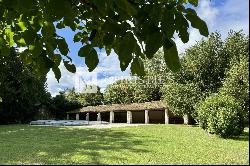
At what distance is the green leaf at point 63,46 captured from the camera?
3.94 metres

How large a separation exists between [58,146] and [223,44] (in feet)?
59.1

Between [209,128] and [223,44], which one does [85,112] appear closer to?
[223,44]

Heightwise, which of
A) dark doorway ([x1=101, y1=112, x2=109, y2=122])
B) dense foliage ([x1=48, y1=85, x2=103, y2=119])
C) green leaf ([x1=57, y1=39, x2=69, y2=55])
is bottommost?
dark doorway ([x1=101, y1=112, x2=109, y2=122])

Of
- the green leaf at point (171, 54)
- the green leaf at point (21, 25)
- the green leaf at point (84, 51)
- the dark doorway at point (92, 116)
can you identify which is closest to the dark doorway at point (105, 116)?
the dark doorway at point (92, 116)

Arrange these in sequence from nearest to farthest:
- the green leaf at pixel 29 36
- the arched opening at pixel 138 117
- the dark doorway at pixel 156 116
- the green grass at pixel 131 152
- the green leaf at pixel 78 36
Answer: the green leaf at pixel 29 36 < the green leaf at pixel 78 36 < the green grass at pixel 131 152 < the dark doorway at pixel 156 116 < the arched opening at pixel 138 117

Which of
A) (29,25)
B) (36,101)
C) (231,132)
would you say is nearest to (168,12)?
(29,25)

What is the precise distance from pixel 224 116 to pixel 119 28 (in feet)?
66.5

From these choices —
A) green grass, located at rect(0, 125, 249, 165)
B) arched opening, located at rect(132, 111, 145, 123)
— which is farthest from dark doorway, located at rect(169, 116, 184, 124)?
green grass, located at rect(0, 125, 249, 165)

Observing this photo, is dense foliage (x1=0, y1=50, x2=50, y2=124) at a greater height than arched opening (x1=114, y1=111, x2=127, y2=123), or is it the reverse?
dense foliage (x1=0, y1=50, x2=50, y2=124)

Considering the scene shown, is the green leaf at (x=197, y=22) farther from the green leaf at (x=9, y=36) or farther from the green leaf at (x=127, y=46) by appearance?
the green leaf at (x=9, y=36)

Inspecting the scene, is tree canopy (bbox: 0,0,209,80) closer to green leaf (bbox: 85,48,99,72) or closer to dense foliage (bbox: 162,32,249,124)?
green leaf (bbox: 85,48,99,72)

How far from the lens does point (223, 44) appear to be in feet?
104

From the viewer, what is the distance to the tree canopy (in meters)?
2.47

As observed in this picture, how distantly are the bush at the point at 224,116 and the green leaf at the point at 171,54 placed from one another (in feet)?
65.9
